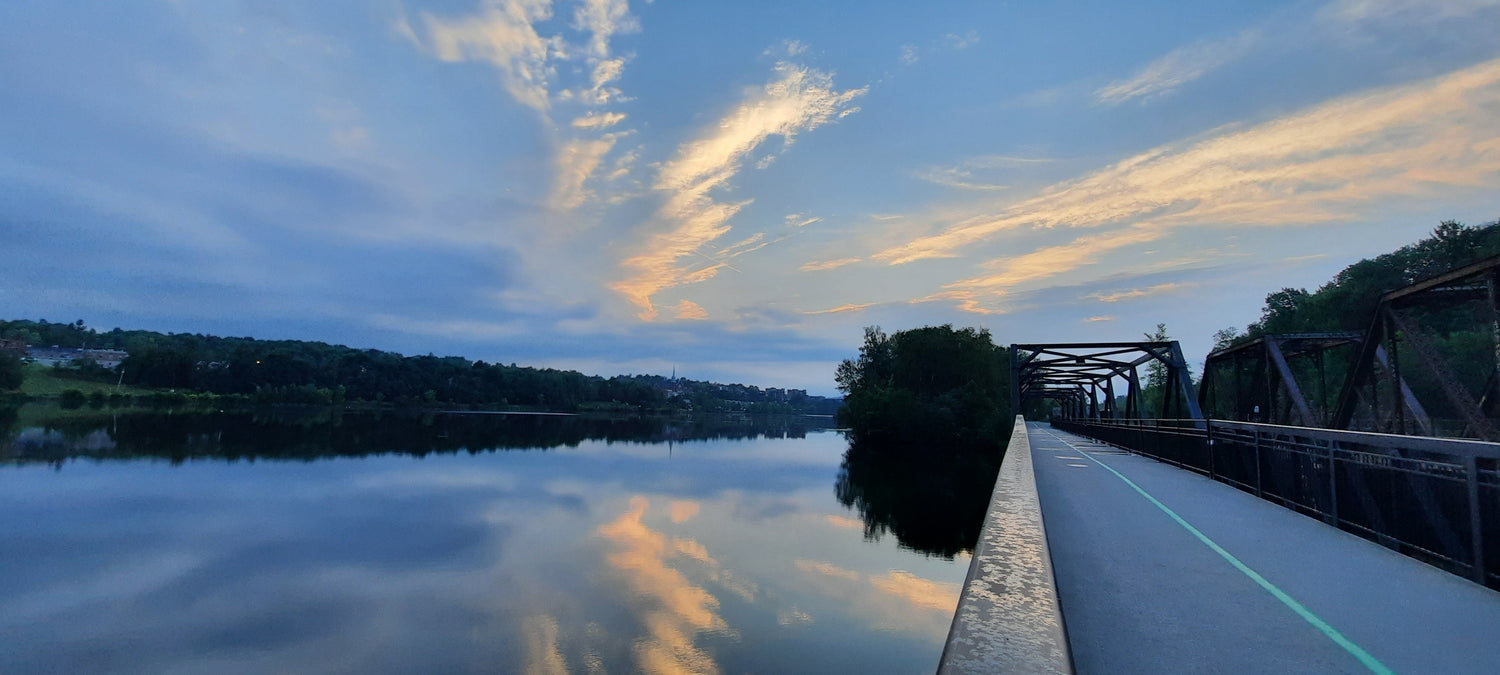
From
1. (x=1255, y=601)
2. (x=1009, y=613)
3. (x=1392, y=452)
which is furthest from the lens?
(x=1392, y=452)

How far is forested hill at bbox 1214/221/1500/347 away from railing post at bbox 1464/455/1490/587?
50.3m

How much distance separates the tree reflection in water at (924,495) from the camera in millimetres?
22219

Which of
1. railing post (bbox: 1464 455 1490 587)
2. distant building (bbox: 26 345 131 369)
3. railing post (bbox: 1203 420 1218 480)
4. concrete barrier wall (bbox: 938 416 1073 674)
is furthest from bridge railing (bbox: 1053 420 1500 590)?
distant building (bbox: 26 345 131 369)

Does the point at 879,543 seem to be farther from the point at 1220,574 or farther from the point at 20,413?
the point at 20,413

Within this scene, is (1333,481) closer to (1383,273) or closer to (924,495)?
(924,495)

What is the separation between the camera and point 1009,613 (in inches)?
94.8

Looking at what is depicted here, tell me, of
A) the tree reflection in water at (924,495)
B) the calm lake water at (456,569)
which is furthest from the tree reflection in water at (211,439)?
the tree reflection in water at (924,495)

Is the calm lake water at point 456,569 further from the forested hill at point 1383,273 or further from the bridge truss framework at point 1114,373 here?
the forested hill at point 1383,273

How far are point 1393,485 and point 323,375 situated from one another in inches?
5402

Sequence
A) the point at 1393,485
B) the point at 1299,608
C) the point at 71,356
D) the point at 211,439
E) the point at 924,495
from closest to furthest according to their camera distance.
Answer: the point at 1299,608, the point at 1393,485, the point at 924,495, the point at 211,439, the point at 71,356

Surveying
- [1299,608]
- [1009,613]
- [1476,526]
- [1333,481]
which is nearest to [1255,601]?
[1299,608]

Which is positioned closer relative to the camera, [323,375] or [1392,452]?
[1392,452]

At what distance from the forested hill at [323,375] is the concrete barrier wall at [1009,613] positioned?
124586 mm

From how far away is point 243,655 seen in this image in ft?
33.2
